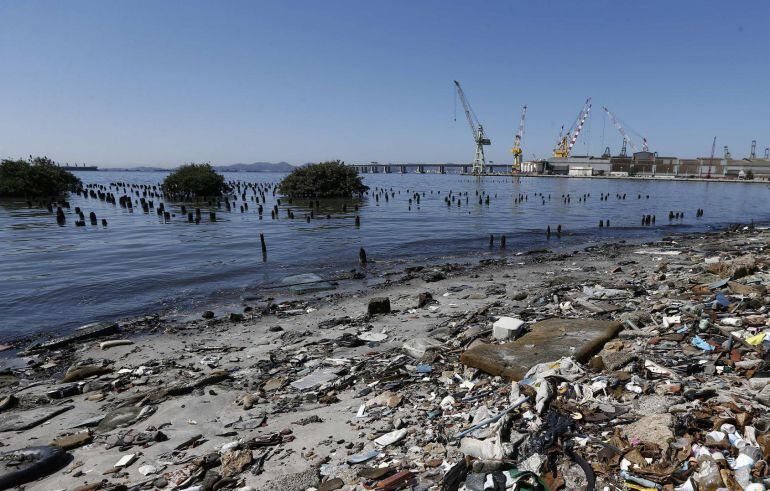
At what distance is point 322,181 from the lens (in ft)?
194

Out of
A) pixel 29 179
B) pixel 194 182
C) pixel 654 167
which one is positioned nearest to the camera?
pixel 29 179

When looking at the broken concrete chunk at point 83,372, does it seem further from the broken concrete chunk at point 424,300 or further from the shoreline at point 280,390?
the broken concrete chunk at point 424,300

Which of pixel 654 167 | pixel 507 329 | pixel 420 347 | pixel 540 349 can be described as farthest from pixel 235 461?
pixel 654 167

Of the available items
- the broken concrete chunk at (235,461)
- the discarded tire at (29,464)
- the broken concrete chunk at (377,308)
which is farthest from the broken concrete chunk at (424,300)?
the discarded tire at (29,464)

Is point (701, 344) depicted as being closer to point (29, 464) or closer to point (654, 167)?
point (29, 464)

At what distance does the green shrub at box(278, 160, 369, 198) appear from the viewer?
59375 millimetres

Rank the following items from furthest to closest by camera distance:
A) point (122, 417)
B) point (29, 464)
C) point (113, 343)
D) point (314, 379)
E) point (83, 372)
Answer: point (113, 343)
point (83, 372)
point (314, 379)
point (122, 417)
point (29, 464)

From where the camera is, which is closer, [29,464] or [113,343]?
[29,464]

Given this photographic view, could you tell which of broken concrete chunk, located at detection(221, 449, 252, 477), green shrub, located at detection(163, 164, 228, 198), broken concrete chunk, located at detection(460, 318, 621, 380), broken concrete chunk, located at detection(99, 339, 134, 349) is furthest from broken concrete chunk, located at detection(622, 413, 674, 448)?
green shrub, located at detection(163, 164, 228, 198)

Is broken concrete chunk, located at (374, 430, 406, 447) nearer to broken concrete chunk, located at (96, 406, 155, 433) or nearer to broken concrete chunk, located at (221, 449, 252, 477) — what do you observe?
broken concrete chunk, located at (221, 449, 252, 477)

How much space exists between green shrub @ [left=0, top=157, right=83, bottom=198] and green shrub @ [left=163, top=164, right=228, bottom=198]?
1443 cm

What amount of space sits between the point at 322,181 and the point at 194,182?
66.3 ft

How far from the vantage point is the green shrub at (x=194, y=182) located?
61.4 metres

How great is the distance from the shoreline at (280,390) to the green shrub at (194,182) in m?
55.4
